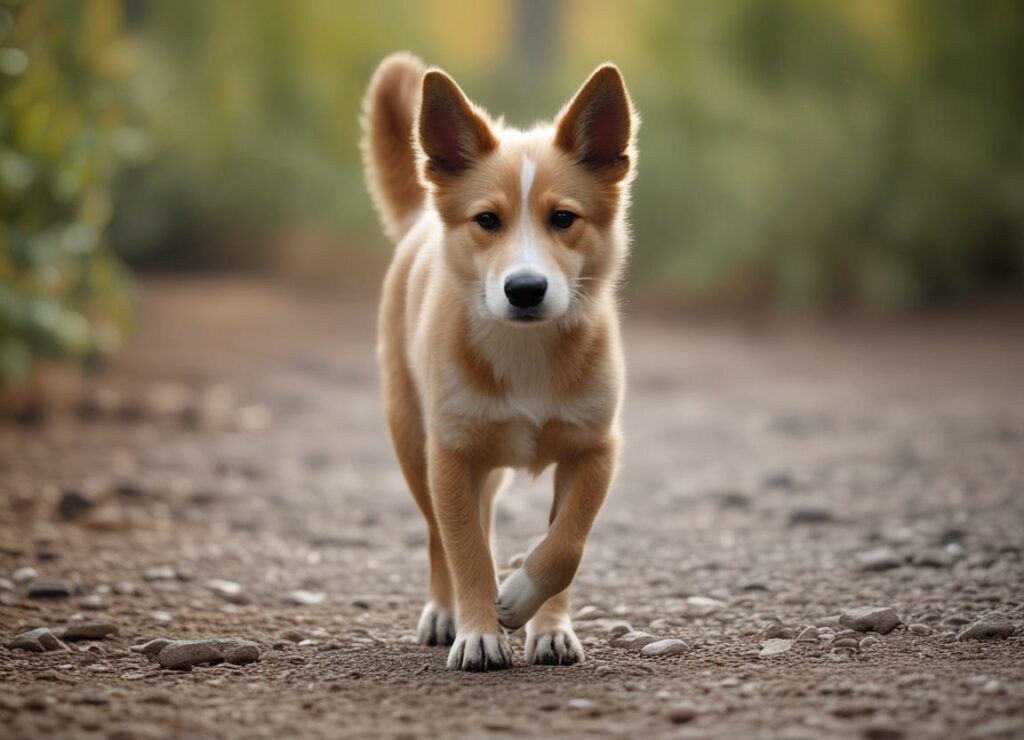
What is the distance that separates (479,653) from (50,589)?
177 cm

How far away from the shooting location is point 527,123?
48.1ft

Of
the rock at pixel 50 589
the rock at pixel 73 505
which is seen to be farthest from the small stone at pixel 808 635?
the rock at pixel 73 505

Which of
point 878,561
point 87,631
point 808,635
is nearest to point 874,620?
point 808,635

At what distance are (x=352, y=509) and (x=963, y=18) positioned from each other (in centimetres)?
809

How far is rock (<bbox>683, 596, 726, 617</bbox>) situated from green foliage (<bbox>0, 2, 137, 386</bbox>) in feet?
14.9

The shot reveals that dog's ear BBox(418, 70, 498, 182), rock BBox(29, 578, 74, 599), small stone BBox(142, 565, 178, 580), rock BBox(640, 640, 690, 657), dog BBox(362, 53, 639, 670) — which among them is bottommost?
small stone BBox(142, 565, 178, 580)

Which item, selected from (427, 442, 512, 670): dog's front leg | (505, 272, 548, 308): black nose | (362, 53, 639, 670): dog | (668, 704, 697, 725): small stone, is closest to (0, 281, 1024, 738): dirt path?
(668, 704, 697, 725): small stone

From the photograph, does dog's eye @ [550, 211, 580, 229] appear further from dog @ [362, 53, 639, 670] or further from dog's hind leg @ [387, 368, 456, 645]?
dog's hind leg @ [387, 368, 456, 645]

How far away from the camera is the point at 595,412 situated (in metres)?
3.91

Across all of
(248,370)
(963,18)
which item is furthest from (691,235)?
(248,370)

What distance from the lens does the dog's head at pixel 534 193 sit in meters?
3.73

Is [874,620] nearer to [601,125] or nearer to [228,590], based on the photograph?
[601,125]

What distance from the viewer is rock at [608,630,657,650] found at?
13.1 ft

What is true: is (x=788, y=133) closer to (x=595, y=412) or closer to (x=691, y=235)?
(x=691, y=235)
